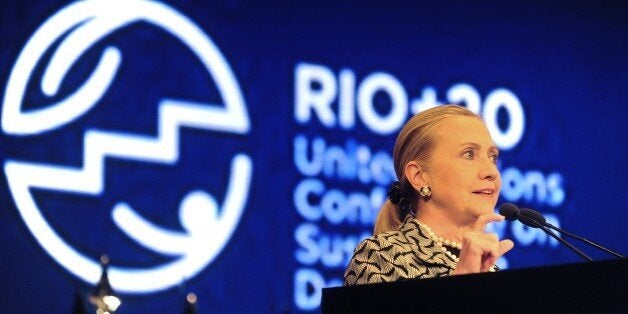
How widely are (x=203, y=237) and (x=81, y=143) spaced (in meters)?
0.68

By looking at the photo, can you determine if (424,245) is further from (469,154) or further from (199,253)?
(199,253)

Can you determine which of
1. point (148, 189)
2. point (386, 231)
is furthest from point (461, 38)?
point (386, 231)

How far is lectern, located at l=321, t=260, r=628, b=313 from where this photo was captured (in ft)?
6.29

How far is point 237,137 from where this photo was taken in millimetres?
5383

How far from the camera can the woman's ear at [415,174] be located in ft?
9.96

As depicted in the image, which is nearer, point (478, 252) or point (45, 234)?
point (478, 252)

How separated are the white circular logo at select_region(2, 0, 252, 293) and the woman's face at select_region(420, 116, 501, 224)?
7.39 ft

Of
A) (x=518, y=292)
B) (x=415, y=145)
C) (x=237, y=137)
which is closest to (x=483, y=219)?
(x=415, y=145)

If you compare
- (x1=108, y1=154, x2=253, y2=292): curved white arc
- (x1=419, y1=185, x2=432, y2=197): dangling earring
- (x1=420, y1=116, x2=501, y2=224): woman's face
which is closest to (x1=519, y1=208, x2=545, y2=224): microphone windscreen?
(x1=420, y1=116, x2=501, y2=224): woman's face

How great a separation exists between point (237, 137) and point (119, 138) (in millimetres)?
601

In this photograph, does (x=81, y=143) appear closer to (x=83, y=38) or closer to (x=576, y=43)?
(x=83, y=38)

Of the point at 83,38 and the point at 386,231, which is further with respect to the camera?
the point at 83,38

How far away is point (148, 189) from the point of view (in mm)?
5066

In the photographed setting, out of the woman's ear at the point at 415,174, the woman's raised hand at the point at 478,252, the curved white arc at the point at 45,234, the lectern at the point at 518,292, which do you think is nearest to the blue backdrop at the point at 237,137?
the curved white arc at the point at 45,234
